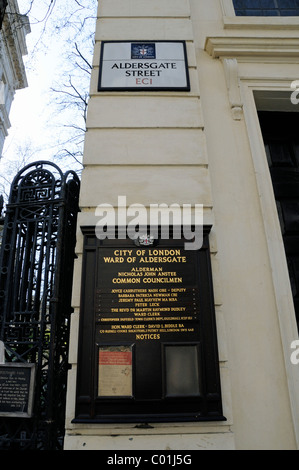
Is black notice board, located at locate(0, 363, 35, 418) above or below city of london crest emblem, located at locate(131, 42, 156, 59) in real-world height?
below

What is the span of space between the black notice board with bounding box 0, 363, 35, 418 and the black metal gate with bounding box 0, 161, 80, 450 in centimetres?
7

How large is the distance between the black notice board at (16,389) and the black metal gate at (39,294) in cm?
7

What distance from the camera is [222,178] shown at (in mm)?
4031

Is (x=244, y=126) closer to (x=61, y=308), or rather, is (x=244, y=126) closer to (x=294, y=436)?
(x=61, y=308)

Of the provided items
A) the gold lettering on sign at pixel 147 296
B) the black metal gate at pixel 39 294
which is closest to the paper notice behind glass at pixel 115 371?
the gold lettering on sign at pixel 147 296

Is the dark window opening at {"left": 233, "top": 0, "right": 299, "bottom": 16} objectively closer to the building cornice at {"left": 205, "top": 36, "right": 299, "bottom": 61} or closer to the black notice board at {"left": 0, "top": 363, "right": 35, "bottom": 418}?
the building cornice at {"left": 205, "top": 36, "right": 299, "bottom": 61}

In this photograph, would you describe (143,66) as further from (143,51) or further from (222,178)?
(222,178)

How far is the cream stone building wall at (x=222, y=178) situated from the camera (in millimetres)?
2984

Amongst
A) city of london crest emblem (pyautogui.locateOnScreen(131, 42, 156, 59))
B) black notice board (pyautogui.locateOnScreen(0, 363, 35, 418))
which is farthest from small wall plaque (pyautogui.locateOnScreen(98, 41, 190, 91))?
black notice board (pyautogui.locateOnScreen(0, 363, 35, 418))

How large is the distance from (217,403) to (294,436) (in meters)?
0.87

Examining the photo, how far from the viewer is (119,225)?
339 cm

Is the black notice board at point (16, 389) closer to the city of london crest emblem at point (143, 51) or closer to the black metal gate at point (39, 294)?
the black metal gate at point (39, 294)

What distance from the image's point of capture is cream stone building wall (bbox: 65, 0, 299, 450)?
9.79 feet
